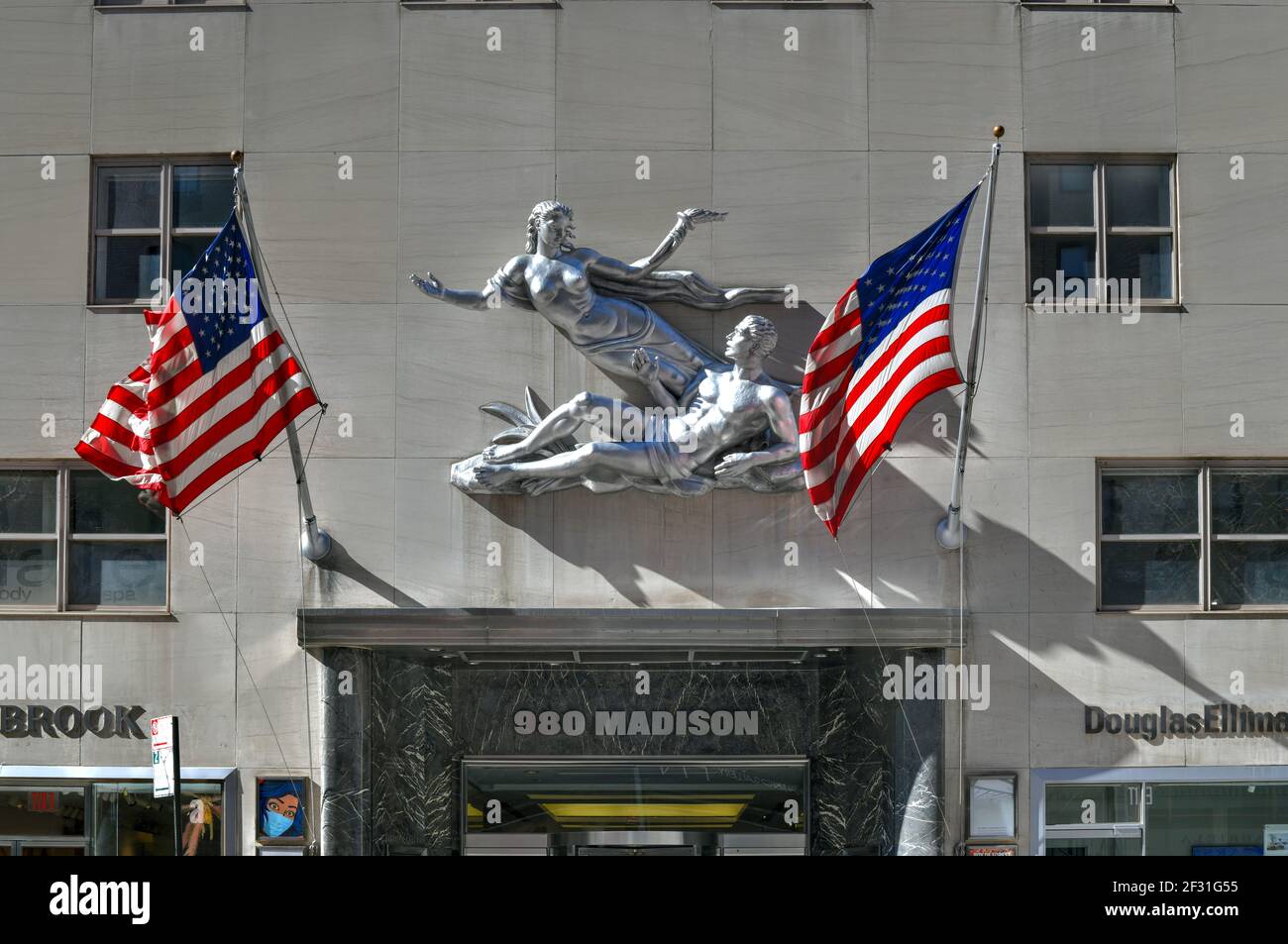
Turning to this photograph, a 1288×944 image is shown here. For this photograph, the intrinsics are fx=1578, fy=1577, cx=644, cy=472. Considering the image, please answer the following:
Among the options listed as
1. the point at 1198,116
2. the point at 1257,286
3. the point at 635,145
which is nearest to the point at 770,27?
the point at 635,145

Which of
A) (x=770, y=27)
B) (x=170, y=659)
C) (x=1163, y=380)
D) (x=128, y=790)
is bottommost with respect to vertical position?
(x=128, y=790)

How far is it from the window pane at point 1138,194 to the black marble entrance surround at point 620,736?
5.06 meters

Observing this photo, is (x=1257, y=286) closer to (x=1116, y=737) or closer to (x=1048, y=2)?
(x=1048, y=2)

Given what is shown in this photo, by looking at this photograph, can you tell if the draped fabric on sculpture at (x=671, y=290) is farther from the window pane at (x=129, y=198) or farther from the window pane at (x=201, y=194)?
the window pane at (x=129, y=198)

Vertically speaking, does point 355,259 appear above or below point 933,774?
above

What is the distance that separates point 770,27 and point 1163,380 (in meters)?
5.32

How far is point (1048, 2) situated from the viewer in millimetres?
16125

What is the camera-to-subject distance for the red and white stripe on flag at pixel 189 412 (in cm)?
1401

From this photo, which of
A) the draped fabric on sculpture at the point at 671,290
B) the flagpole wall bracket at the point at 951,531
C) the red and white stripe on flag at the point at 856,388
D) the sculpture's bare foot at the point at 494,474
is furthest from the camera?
the draped fabric on sculpture at the point at 671,290

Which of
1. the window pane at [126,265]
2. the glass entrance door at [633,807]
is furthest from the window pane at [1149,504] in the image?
the window pane at [126,265]

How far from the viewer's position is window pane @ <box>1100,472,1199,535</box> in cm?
1591

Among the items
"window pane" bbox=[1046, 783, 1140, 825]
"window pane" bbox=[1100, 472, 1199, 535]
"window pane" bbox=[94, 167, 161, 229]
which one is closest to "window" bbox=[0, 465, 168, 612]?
"window pane" bbox=[94, 167, 161, 229]

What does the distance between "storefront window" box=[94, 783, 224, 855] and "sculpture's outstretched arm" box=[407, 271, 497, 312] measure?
535 centimetres

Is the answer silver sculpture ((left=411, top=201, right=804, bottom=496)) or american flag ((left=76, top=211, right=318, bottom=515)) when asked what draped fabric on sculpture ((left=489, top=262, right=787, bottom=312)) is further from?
american flag ((left=76, top=211, right=318, bottom=515))
